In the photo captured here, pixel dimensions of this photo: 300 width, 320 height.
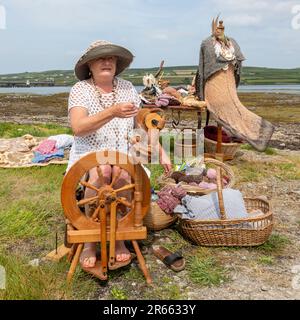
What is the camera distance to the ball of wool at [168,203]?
3.89 metres

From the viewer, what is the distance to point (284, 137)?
12594 millimetres

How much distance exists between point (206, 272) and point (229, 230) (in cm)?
54

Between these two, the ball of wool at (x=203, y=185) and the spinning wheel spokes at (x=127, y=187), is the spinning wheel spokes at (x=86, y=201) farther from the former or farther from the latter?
the ball of wool at (x=203, y=185)

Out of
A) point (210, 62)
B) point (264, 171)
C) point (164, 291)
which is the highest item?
point (210, 62)

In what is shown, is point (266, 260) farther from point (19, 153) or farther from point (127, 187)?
point (19, 153)

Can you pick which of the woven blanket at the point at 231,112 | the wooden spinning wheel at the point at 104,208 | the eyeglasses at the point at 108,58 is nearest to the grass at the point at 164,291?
the wooden spinning wheel at the point at 104,208

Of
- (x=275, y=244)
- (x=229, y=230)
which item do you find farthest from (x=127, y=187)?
(x=275, y=244)

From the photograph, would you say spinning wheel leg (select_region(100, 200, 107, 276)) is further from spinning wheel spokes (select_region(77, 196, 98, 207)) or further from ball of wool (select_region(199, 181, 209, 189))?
ball of wool (select_region(199, 181, 209, 189))

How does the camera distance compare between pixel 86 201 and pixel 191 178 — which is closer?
pixel 86 201

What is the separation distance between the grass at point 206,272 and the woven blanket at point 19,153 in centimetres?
370

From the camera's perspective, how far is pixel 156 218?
13.0ft

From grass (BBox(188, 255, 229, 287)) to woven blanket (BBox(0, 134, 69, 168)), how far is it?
3.70 metres

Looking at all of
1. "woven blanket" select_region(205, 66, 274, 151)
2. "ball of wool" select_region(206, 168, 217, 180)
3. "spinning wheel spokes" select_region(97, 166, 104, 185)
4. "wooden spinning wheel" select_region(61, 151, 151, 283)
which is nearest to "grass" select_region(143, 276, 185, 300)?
"wooden spinning wheel" select_region(61, 151, 151, 283)
